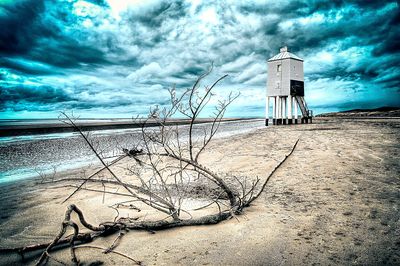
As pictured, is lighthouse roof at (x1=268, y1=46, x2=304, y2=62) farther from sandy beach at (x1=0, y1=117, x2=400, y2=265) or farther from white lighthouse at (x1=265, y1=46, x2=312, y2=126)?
sandy beach at (x1=0, y1=117, x2=400, y2=265)

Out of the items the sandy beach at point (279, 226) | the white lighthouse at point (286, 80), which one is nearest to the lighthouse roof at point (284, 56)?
the white lighthouse at point (286, 80)

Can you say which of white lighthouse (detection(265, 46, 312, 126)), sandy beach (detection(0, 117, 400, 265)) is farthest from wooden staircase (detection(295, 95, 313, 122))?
sandy beach (detection(0, 117, 400, 265))

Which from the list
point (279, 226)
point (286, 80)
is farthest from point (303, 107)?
point (279, 226)

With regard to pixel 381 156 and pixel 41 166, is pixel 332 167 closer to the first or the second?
pixel 381 156

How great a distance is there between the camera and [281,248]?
261 centimetres

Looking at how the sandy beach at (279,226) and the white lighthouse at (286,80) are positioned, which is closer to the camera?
the sandy beach at (279,226)

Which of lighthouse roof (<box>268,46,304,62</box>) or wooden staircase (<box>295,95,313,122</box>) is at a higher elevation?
lighthouse roof (<box>268,46,304,62</box>)

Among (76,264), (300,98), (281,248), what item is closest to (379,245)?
(281,248)

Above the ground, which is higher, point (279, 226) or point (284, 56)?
point (284, 56)

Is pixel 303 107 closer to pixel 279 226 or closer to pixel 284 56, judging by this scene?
pixel 284 56

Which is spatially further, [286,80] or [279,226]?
[286,80]

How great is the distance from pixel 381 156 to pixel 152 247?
245 inches

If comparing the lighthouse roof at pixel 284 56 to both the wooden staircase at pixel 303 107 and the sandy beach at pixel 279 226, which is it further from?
the sandy beach at pixel 279 226

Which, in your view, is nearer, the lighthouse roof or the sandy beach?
the sandy beach
